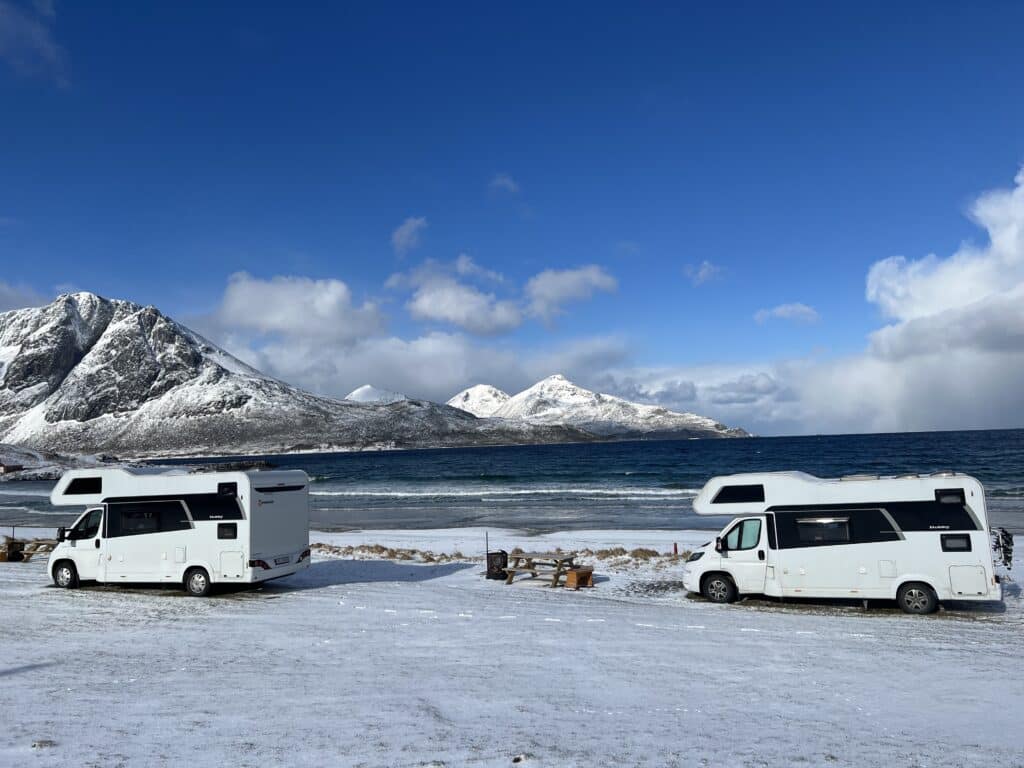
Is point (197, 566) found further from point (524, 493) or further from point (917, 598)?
point (524, 493)

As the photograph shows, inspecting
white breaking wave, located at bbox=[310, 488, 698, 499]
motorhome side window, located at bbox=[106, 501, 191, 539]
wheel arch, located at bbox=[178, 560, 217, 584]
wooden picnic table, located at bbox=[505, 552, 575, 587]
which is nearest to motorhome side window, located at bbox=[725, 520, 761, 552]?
wooden picnic table, located at bbox=[505, 552, 575, 587]

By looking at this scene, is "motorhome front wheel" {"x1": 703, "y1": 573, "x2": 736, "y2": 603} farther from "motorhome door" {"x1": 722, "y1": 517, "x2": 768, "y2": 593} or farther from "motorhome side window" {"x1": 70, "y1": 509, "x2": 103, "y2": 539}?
"motorhome side window" {"x1": 70, "y1": 509, "x2": 103, "y2": 539}

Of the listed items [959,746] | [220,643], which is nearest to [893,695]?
[959,746]

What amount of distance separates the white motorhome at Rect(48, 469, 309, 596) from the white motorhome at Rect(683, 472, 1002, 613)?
990 centimetres

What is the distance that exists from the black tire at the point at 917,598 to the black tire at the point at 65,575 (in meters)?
19.2

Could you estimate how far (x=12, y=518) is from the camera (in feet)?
156

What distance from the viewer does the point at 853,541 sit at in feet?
47.6

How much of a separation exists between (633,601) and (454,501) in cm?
4011

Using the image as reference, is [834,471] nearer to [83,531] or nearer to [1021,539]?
[1021,539]

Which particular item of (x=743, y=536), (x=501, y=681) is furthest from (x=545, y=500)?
(x=501, y=681)

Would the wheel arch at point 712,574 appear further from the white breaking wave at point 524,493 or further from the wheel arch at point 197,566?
the white breaking wave at point 524,493

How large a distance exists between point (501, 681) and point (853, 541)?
8.75 m

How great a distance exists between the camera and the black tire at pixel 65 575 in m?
18.0

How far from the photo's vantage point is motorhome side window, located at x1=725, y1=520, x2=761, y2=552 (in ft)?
50.2
